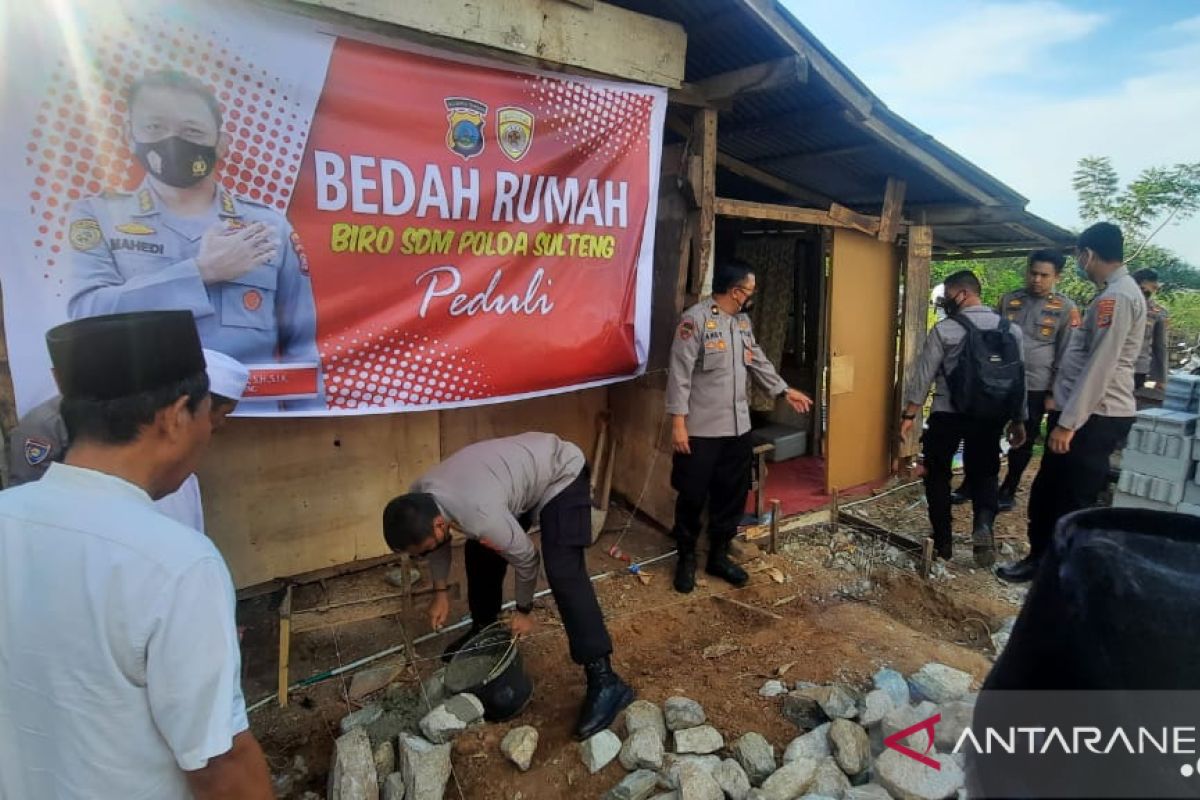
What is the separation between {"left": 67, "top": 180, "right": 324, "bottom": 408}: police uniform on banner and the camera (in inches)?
101

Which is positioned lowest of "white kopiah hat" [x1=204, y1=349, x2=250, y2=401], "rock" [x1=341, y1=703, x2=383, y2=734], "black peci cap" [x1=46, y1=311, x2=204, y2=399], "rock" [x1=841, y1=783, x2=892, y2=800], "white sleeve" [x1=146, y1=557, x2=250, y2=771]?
"rock" [x1=341, y1=703, x2=383, y2=734]

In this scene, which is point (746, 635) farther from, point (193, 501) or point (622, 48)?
point (622, 48)

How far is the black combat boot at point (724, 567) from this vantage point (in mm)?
4363

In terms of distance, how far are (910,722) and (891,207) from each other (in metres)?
4.33

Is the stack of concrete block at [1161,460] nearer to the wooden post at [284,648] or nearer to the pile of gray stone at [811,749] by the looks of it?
the pile of gray stone at [811,749]

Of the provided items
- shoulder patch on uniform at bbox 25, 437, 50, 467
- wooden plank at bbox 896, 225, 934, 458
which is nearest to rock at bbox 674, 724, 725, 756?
shoulder patch on uniform at bbox 25, 437, 50, 467

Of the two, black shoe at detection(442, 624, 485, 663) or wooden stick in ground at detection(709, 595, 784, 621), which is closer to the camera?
black shoe at detection(442, 624, 485, 663)

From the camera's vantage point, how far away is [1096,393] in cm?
373

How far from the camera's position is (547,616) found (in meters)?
3.92

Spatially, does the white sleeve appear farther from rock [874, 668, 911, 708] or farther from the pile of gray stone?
rock [874, 668, 911, 708]

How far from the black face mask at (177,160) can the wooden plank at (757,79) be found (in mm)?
2917

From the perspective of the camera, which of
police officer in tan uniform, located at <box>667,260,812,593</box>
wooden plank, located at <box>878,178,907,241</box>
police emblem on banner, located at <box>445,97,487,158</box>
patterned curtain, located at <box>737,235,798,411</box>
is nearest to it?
police emblem on banner, located at <box>445,97,487,158</box>

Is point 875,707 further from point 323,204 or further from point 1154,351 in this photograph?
point 1154,351

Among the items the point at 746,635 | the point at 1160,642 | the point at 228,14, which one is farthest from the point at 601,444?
the point at 1160,642
